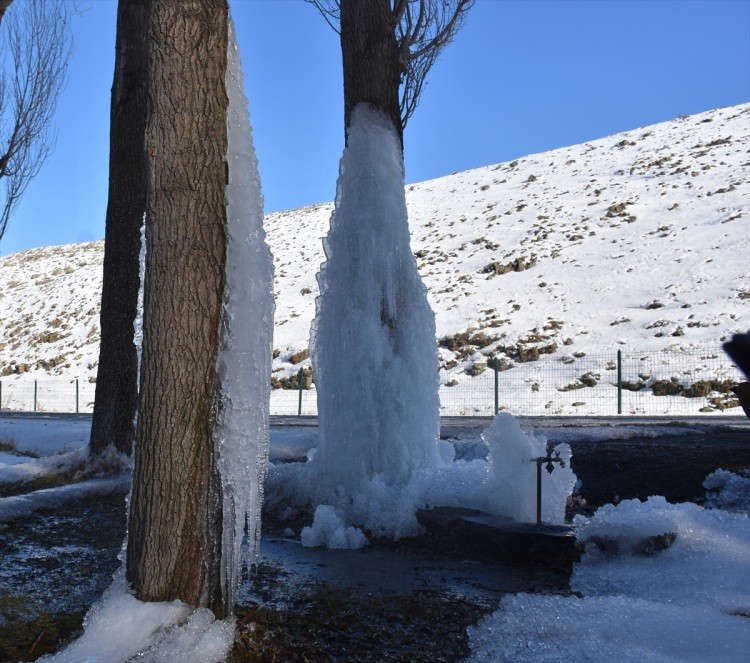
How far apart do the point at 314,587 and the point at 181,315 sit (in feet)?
5.79

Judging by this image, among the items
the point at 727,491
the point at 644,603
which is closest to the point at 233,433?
the point at 644,603

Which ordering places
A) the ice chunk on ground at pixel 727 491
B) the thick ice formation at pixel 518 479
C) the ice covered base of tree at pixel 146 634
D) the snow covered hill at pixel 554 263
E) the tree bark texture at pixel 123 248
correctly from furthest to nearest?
the snow covered hill at pixel 554 263 → the tree bark texture at pixel 123 248 → the ice chunk on ground at pixel 727 491 → the thick ice formation at pixel 518 479 → the ice covered base of tree at pixel 146 634

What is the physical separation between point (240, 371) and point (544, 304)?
27651mm

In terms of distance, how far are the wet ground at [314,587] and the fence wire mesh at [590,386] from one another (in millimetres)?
12760

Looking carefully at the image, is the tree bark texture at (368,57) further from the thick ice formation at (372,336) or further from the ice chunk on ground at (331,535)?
the ice chunk on ground at (331,535)

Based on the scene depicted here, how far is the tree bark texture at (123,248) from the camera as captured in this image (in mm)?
7688

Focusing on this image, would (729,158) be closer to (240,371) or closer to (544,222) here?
(544,222)

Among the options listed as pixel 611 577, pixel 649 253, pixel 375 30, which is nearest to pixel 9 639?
pixel 611 577

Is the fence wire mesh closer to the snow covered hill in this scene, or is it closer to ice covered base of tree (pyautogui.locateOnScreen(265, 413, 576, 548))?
the snow covered hill

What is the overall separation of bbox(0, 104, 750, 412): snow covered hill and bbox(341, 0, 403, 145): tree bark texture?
17.3 m

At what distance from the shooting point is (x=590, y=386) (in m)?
21.4

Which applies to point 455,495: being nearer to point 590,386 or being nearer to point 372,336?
point 372,336

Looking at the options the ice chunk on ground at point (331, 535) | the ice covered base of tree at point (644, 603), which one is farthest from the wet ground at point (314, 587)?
the ice covered base of tree at point (644, 603)

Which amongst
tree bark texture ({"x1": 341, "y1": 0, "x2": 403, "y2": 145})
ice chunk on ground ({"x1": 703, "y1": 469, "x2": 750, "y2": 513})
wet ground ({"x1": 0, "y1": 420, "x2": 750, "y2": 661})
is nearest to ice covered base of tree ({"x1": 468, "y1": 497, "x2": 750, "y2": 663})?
wet ground ({"x1": 0, "y1": 420, "x2": 750, "y2": 661})
